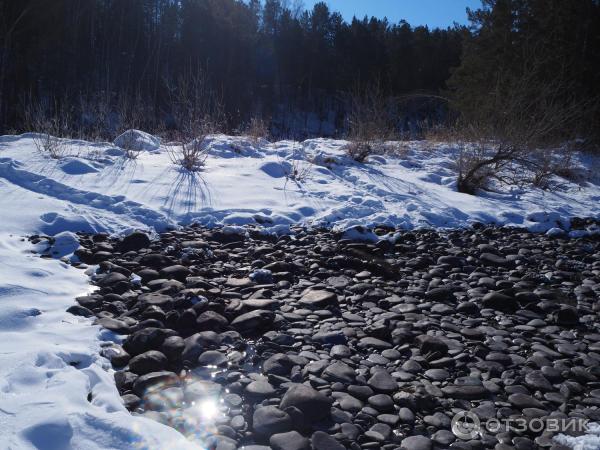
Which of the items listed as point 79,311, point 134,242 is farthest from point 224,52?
point 79,311

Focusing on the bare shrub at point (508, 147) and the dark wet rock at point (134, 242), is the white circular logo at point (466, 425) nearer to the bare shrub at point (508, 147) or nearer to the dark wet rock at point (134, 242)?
the dark wet rock at point (134, 242)

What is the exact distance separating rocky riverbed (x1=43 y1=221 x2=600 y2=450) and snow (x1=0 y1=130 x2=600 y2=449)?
8.6 inches

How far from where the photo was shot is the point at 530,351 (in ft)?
8.43

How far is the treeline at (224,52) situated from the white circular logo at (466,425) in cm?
1680

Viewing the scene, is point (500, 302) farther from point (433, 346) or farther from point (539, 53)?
point (539, 53)

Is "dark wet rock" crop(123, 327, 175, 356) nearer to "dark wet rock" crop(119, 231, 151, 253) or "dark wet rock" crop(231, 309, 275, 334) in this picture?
"dark wet rock" crop(231, 309, 275, 334)

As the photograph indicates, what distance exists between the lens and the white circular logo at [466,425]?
72.5 inches

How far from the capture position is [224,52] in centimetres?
3250

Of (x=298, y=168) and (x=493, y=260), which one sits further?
(x=298, y=168)

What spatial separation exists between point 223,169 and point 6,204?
3071mm

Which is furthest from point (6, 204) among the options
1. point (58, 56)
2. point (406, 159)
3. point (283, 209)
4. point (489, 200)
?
point (58, 56)

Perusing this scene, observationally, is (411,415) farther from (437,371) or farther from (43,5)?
(43,5)

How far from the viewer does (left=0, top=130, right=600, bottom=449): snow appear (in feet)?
5.21

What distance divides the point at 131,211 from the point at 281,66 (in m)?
34.4
